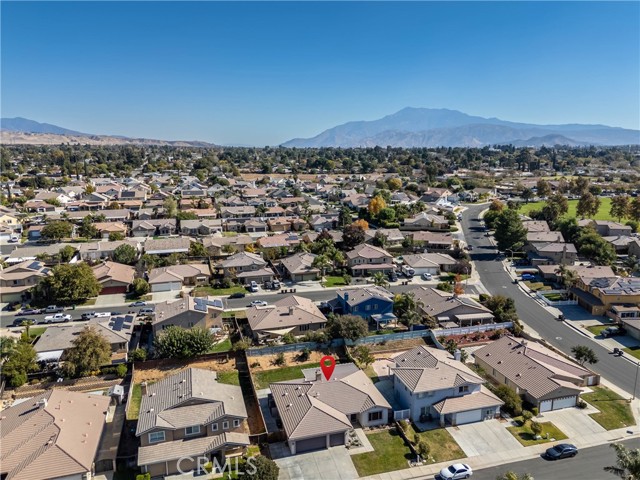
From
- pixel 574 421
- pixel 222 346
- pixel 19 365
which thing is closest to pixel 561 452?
pixel 574 421

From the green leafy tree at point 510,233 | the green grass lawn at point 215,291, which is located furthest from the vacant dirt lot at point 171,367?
the green leafy tree at point 510,233

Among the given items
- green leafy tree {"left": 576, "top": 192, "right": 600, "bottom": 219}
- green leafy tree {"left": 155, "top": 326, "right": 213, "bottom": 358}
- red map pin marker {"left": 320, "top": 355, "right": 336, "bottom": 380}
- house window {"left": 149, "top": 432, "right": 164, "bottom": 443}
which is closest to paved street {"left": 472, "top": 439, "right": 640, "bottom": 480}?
red map pin marker {"left": 320, "top": 355, "right": 336, "bottom": 380}

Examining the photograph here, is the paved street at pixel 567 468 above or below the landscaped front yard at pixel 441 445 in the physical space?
above

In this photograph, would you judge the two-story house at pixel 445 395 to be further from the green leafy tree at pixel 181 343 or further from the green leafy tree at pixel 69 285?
the green leafy tree at pixel 69 285

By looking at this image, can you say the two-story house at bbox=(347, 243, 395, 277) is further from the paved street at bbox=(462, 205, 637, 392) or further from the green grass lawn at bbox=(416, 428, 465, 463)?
the green grass lawn at bbox=(416, 428, 465, 463)

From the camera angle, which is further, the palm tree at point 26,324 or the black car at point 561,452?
the palm tree at point 26,324

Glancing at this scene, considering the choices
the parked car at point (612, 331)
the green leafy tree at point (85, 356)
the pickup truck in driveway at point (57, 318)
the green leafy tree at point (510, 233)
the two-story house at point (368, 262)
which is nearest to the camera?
the green leafy tree at point (85, 356)

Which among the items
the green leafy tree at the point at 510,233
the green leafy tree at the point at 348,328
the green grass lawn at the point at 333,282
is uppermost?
the green leafy tree at the point at 510,233

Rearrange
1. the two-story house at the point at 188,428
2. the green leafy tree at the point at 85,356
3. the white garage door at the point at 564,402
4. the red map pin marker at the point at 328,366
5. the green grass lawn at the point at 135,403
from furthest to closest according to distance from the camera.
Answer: the green leafy tree at the point at 85,356 < the red map pin marker at the point at 328,366 < the white garage door at the point at 564,402 < the green grass lawn at the point at 135,403 < the two-story house at the point at 188,428
